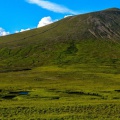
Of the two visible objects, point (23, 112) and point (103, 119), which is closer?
point (103, 119)

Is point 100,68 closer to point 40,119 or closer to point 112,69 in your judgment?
point 112,69

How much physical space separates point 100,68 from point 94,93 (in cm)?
10196

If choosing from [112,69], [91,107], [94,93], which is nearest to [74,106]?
[91,107]

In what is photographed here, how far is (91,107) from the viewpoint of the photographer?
57.3 metres

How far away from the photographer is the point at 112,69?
190625 millimetres

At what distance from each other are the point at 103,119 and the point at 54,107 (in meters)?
11.3

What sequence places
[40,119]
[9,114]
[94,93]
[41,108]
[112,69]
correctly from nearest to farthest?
[40,119] < [9,114] < [41,108] < [94,93] < [112,69]

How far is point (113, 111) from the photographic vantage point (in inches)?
2142

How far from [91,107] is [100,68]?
137 m

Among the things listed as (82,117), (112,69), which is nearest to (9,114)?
(82,117)

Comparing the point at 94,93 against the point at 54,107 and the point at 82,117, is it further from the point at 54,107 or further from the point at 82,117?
the point at 82,117

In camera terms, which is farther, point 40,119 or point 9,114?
point 9,114

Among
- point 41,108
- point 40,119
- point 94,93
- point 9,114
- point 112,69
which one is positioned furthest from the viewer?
point 112,69

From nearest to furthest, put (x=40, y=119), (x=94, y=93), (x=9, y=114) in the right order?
(x=40, y=119)
(x=9, y=114)
(x=94, y=93)
